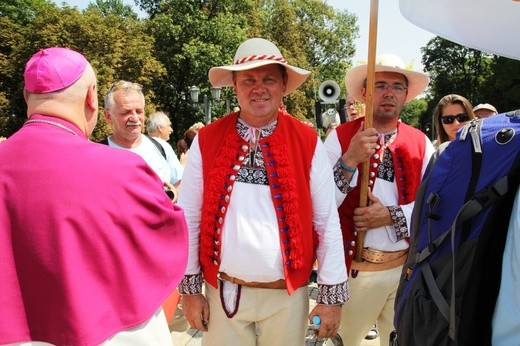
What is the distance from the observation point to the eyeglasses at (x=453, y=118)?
3.99 m

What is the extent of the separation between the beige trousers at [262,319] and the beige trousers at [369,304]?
0.49 m

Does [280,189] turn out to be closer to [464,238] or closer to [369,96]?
[369,96]

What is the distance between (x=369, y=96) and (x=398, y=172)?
52 centimetres

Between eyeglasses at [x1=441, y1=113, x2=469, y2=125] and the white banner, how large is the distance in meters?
2.82

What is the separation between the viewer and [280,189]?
2480 mm

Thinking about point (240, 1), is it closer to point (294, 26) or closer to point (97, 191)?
point (294, 26)

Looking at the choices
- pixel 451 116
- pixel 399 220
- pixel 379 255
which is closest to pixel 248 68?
pixel 399 220

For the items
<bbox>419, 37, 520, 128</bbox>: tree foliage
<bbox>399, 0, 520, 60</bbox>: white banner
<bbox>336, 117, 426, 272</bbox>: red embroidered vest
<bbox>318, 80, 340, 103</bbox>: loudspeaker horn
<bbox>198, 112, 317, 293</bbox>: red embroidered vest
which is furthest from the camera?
<bbox>419, 37, 520, 128</bbox>: tree foliage

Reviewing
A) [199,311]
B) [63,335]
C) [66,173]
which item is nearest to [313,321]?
[199,311]

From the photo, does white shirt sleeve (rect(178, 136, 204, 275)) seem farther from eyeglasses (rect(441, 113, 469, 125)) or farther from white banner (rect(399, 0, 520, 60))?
eyeglasses (rect(441, 113, 469, 125))

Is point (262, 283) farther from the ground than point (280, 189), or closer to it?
closer to it

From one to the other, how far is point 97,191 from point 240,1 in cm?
3060

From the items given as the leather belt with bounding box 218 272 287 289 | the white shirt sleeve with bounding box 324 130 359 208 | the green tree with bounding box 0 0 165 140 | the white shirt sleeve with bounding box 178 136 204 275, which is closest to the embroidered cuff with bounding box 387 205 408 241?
the white shirt sleeve with bounding box 324 130 359 208

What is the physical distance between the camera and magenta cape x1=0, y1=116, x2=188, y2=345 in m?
1.65
